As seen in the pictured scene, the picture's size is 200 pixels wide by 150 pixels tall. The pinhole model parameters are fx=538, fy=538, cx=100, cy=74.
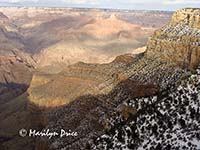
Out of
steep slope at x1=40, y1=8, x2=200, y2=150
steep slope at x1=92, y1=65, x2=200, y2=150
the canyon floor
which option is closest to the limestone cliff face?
the canyon floor

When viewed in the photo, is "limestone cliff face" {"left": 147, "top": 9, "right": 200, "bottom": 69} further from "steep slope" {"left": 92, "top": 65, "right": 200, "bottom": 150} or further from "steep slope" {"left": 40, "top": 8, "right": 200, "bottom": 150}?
"steep slope" {"left": 92, "top": 65, "right": 200, "bottom": 150}

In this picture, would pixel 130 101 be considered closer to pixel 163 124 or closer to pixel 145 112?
pixel 145 112

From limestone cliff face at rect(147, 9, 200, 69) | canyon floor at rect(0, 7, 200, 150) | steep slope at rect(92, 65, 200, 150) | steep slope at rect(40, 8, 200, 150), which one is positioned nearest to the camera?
steep slope at rect(92, 65, 200, 150)

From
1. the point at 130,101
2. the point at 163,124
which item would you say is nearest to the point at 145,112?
the point at 163,124

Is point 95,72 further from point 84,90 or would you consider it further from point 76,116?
point 76,116

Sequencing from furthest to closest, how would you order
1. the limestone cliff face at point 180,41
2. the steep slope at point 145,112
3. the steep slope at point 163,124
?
the limestone cliff face at point 180,41 → the steep slope at point 145,112 → the steep slope at point 163,124

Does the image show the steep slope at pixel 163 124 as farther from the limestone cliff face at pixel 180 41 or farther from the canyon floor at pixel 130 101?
the limestone cliff face at pixel 180 41

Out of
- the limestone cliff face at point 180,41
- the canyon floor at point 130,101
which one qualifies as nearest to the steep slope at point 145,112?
the canyon floor at point 130,101

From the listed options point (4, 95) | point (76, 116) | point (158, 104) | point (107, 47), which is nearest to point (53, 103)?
point (76, 116)
